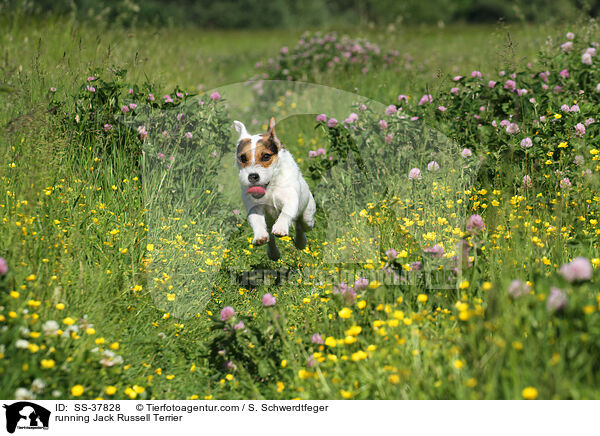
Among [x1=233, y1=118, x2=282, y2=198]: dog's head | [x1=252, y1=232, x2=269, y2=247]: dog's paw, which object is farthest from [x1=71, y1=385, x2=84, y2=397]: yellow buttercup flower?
[x1=233, y1=118, x2=282, y2=198]: dog's head

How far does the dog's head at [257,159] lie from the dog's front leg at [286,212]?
0.47 ft

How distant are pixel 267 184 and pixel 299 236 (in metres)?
0.67

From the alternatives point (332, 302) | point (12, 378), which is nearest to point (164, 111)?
point (332, 302)

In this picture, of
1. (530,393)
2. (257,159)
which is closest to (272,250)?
(257,159)

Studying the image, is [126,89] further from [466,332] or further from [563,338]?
[563,338]

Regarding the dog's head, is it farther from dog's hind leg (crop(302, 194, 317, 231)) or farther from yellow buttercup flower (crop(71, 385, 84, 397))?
yellow buttercup flower (crop(71, 385, 84, 397))

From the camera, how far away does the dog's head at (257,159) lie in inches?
129

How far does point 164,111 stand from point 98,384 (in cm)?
268

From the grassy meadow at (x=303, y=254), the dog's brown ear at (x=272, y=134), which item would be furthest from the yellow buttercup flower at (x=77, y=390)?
the dog's brown ear at (x=272, y=134)

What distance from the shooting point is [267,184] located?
3434mm

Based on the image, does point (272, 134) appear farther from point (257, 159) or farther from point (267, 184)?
point (267, 184)

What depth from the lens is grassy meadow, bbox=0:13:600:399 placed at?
239 cm

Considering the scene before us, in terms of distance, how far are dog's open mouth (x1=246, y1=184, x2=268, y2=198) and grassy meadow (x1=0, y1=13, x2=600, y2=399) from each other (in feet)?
2.22

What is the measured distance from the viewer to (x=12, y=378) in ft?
7.66
